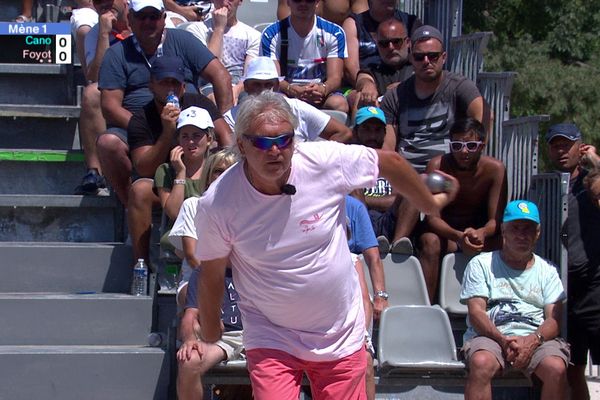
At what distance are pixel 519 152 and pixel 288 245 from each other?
13.6 feet

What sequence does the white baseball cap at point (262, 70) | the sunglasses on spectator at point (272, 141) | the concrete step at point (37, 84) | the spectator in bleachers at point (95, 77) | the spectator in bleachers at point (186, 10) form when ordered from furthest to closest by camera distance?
the spectator in bleachers at point (186, 10)
the concrete step at point (37, 84)
the spectator in bleachers at point (95, 77)
the white baseball cap at point (262, 70)
the sunglasses on spectator at point (272, 141)

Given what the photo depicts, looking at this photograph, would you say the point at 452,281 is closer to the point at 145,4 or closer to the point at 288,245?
the point at 145,4

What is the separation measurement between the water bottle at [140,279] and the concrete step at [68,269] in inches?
15.2

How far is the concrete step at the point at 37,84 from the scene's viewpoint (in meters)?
10.3

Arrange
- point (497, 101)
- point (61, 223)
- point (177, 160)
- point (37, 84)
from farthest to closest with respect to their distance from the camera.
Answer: point (37, 84), point (61, 223), point (497, 101), point (177, 160)

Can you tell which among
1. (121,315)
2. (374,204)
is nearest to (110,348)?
(121,315)

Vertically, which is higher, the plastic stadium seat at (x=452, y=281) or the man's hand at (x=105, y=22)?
the man's hand at (x=105, y=22)

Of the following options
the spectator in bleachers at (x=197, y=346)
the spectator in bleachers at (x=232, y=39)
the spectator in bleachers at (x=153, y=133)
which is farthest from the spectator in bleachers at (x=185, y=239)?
the spectator in bleachers at (x=232, y=39)

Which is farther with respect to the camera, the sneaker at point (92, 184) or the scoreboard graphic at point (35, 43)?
the scoreboard graphic at point (35, 43)

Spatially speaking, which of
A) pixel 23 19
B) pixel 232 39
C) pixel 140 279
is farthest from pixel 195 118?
pixel 23 19

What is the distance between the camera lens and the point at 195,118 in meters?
7.69

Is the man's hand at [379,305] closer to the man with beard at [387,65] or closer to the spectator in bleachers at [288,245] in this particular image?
the man with beard at [387,65]

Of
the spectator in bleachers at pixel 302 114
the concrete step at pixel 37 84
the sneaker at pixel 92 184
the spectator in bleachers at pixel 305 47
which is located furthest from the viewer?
the concrete step at pixel 37 84

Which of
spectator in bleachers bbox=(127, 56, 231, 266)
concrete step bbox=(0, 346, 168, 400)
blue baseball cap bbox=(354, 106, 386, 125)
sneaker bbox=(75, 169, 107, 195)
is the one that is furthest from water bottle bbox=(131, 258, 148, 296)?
blue baseball cap bbox=(354, 106, 386, 125)
